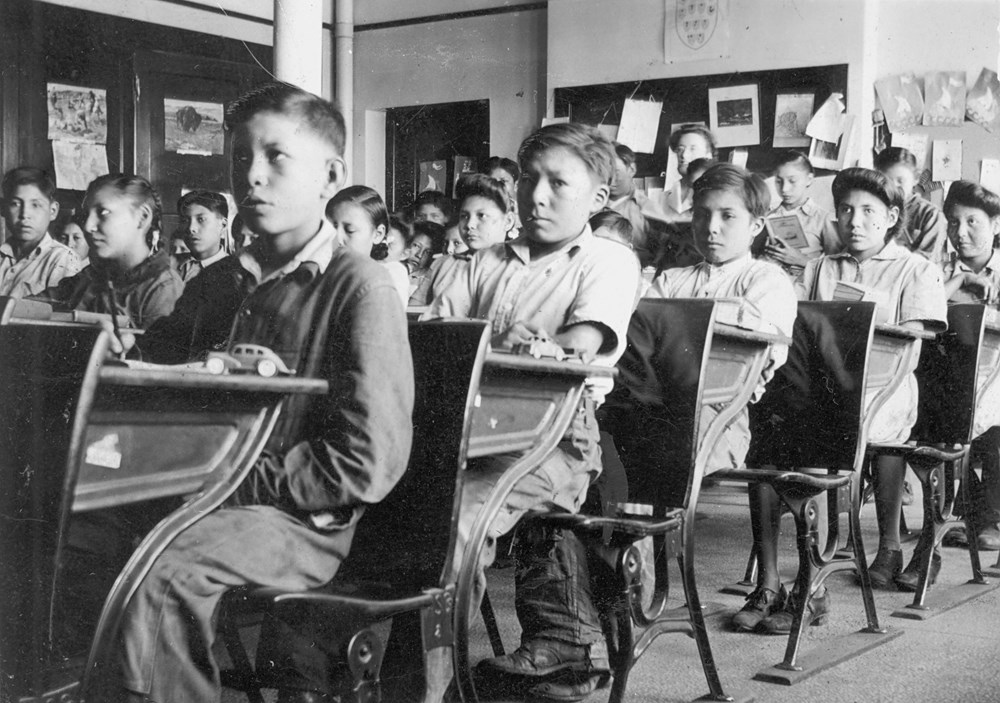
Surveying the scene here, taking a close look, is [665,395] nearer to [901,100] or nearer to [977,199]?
[977,199]

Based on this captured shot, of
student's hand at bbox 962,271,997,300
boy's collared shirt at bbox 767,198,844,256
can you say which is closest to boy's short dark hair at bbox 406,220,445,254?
boy's collared shirt at bbox 767,198,844,256

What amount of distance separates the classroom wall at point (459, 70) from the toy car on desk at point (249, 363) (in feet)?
17.3

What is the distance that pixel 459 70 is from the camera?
6.76 meters

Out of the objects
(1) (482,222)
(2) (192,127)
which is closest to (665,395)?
(1) (482,222)

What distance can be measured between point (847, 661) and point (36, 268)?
6.69 ft

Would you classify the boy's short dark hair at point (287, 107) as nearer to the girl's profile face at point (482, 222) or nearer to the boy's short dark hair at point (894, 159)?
the girl's profile face at point (482, 222)

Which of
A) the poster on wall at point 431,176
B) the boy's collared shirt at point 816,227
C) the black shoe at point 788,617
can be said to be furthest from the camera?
the poster on wall at point 431,176

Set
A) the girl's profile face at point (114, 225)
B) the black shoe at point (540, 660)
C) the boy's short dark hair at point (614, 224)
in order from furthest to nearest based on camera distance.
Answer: the boy's short dark hair at point (614, 224) → the girl's profile face at point (114, 225) → the black shoe at point (540, 660)

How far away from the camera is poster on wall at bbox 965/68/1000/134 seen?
5.11m

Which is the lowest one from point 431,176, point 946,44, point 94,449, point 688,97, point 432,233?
point 94,449

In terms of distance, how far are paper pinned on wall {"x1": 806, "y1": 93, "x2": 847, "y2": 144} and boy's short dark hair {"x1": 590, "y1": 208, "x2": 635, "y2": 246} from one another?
2.18 meters

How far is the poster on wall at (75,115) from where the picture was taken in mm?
4465

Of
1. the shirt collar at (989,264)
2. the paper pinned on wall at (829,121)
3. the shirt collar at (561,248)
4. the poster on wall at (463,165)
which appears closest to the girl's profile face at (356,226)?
the shirt collar at (561,248)

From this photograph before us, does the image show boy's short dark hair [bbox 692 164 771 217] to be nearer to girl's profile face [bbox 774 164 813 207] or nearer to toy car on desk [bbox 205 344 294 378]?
toy car on desk [bbox 205 344 294 378]
